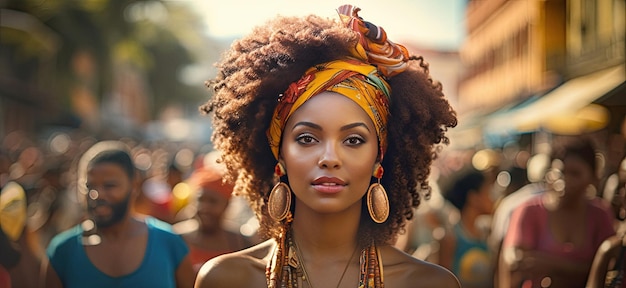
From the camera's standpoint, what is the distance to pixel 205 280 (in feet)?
12.1

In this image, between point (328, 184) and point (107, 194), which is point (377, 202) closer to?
point (328, 184)

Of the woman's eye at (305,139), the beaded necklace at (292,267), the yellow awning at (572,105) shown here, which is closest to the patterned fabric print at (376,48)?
the woman's eye at (305,139)

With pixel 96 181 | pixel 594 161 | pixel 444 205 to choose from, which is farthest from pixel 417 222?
pixel 96 181

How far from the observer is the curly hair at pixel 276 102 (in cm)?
370

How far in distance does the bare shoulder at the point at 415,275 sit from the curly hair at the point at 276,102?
136 millimetres

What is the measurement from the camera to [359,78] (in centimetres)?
366

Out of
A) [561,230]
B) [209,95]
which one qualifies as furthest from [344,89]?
[209,95]

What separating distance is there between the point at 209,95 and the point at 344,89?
4299 mm

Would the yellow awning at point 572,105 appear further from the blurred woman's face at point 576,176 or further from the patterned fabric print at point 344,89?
the patterned fabric print at point 344,89

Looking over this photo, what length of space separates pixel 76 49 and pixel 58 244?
36782 mm

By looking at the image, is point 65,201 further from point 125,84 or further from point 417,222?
point 125,84

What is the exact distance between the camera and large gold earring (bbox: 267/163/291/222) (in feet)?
12.1

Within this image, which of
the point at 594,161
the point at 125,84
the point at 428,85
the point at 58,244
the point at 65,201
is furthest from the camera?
the point at 125,84

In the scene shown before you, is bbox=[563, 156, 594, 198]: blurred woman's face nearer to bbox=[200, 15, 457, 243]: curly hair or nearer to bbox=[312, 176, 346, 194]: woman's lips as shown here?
bbox=[200, 15, 457, 243]: curly hair
